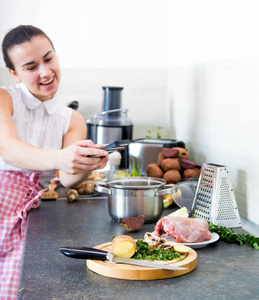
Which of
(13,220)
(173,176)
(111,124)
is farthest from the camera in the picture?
(111,124)

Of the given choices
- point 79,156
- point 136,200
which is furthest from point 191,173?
point 79,156

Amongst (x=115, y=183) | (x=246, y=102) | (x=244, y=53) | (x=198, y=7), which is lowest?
(x=115, y=183)

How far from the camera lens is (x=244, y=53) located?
4.50 feet

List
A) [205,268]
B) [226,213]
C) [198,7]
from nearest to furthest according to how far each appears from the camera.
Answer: [205,268] < [226,213] < [198,7]

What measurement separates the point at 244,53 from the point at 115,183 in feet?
1.89

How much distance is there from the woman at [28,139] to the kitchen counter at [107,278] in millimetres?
173

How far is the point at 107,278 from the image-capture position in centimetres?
91

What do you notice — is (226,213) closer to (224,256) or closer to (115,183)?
(224,256)

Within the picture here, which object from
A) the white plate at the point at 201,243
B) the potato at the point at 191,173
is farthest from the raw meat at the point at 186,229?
the potato at the point at 191,173

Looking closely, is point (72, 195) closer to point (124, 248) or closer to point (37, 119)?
point (37, 119)

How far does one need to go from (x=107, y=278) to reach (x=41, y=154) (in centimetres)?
54

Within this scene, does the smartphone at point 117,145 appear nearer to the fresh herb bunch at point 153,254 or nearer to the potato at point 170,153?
the fresh herb bunch at point 153,254

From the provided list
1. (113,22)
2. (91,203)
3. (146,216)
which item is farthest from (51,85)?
(113,22)

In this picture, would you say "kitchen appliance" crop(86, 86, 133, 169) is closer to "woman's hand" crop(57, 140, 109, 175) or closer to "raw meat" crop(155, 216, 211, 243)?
"woman's hand" crop(57, 140, 109, 175)
